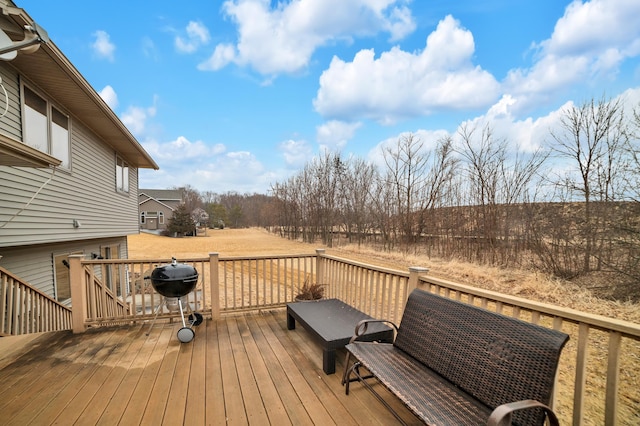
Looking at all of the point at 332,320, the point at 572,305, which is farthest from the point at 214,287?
the point at 572,305

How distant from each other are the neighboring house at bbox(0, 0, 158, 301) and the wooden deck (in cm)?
91

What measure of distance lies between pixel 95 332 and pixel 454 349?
404cm

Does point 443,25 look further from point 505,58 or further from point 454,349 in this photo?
point 454,349

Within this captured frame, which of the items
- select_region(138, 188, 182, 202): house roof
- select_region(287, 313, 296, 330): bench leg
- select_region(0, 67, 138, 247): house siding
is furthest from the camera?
select_region(138, 188, 182, 202): house roof

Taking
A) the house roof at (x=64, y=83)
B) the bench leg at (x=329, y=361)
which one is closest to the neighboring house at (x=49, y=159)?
the house roof at (x=64, y=83)

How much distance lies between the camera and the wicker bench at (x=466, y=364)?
4.42 feet

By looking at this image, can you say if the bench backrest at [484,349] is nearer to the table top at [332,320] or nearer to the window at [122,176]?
the table top at [332,320]

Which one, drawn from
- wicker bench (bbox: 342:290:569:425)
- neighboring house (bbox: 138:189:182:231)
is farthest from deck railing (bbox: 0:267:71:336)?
neighboring house (bbox: 138:189:182:231)

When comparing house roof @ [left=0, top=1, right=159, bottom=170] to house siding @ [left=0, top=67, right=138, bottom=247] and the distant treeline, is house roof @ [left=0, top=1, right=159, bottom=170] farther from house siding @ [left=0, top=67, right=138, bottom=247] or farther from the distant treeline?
the distant treeline

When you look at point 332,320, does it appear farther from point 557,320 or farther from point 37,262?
point 37,262

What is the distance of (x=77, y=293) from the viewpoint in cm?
332

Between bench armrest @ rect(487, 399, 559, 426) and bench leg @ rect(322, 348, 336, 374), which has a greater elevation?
bench armrest @ rect(487, 399, 559, 426)

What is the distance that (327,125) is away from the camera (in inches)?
576

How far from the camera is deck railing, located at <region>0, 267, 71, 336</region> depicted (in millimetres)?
3559
